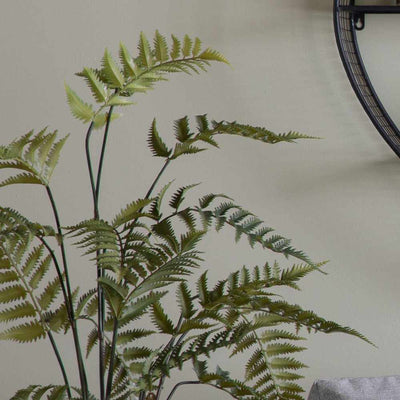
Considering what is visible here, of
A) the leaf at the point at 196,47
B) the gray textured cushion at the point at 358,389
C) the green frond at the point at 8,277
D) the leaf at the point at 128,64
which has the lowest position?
the gray textured cushion at the point at 358,389

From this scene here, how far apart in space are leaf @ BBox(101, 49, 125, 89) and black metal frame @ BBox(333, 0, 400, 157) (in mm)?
546

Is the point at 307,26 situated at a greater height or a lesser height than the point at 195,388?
greater

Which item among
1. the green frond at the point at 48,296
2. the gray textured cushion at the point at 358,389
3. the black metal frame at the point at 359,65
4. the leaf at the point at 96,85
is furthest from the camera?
the black metal frame at the point at 359,65

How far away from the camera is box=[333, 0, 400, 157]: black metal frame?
1299mm

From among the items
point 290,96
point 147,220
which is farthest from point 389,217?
point 147,220

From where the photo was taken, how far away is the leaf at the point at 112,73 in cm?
89

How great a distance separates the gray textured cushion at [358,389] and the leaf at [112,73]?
0.64m

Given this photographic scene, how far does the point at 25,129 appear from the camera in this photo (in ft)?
4.47

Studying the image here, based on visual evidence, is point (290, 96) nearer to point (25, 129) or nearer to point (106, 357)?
point (25, 129)

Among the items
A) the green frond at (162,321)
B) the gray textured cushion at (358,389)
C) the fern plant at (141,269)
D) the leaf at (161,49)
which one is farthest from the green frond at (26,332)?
the gray textured cushion at (358,389)

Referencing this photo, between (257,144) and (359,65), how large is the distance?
238 mm

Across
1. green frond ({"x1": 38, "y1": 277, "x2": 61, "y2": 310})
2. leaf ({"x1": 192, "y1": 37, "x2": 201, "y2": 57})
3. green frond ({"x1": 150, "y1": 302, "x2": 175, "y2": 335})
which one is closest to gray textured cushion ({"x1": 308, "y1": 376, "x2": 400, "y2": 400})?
green frond ({"x1": 150, "y1": 302, "x2": 175, "y2": 335})

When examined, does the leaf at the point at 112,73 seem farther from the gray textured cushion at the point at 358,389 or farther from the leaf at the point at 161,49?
the gray textured cushion at the point at 358,389

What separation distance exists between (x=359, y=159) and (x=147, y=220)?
0.42 metres
